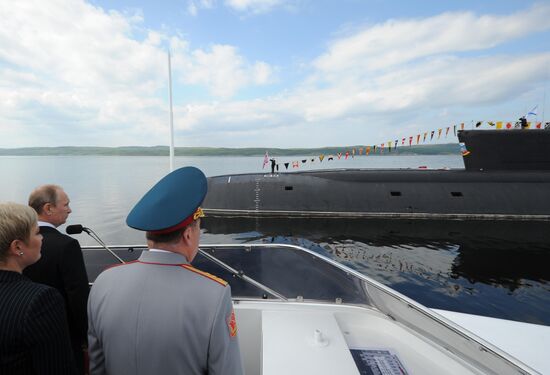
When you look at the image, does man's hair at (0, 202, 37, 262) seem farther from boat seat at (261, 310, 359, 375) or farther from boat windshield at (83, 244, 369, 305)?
boat windshield at (83, 244, 369, 305)

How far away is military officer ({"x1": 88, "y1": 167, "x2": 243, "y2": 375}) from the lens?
4.80 ft

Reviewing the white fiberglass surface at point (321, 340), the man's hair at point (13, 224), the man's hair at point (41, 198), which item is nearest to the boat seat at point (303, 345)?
the white fiberglass surface at point (321, 340)

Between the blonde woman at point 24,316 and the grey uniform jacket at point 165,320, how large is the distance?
9.1 inches

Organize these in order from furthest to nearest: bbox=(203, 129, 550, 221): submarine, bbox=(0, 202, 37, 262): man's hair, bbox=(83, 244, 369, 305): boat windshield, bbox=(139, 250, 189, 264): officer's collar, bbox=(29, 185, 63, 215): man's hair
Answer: bbox=(203, 129, 550, 221): submarine, bbox=(83, 244, 369, 305): boat windshield, bbox=(29, 185, 63, 215): man's hair, bbox=(0, 202, 37, 262): man's hair, bbox=(139, 250, 189, 264): officer's collar

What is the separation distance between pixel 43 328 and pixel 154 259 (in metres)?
Answer: 0.62

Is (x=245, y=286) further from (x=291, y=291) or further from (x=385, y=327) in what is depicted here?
(x=385, y=327)

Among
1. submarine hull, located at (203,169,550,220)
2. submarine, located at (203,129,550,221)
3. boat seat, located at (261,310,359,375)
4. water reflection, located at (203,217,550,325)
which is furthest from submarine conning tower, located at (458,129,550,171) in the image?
boat seat, located at (261,310,359,375)

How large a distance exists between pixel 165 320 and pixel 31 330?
656mm

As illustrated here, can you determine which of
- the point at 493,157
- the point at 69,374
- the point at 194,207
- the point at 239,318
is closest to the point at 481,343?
the point at 239,318

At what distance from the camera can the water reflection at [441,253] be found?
9.86m

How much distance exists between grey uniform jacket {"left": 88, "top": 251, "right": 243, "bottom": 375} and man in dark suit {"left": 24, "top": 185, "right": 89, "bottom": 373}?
1.30 metres

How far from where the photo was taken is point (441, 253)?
14.3m

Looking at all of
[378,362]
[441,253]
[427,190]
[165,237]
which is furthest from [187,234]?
[427,190]

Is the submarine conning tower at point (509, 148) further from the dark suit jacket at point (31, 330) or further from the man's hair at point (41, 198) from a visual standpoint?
→ the dark suit jacket at point (31, 330)
